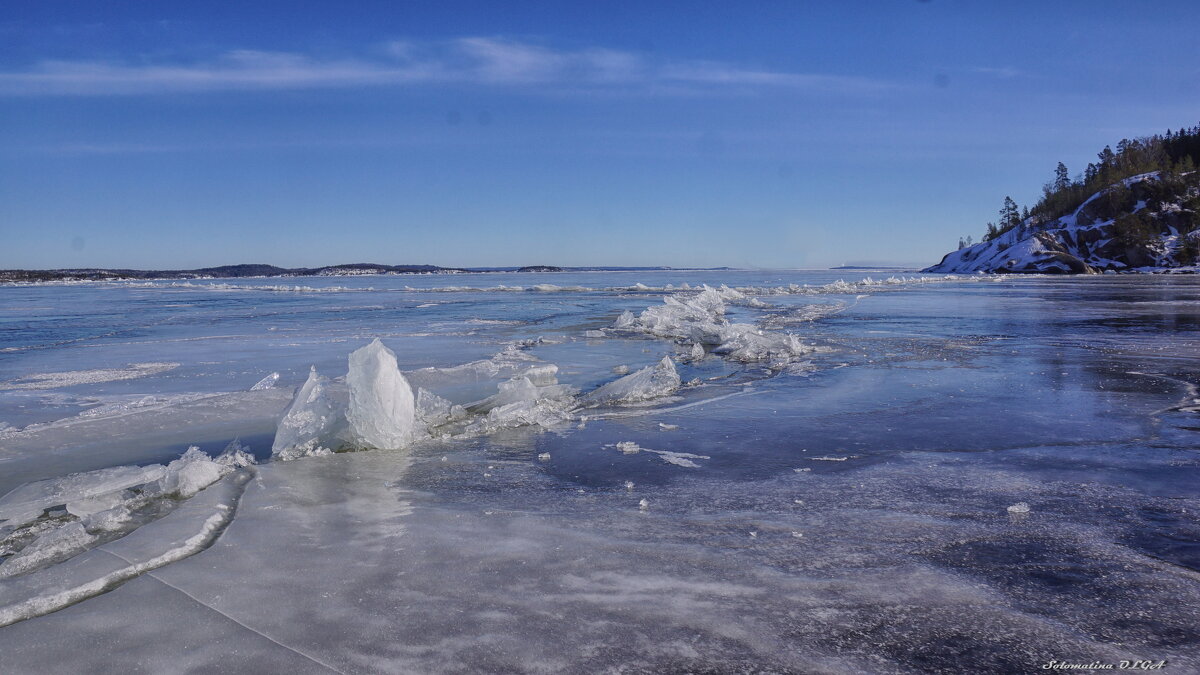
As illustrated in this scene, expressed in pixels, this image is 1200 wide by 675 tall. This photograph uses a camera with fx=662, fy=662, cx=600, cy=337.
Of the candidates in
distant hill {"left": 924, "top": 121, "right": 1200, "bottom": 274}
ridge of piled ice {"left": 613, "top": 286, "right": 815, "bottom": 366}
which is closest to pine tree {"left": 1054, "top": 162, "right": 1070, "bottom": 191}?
distant hill {"left": 924, "top": 121, "right": 1200, "bottom": 274}

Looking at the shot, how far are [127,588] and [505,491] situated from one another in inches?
69.3

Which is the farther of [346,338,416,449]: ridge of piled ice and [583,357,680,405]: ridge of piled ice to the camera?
[583,357,680,405]: ridge of piled ice

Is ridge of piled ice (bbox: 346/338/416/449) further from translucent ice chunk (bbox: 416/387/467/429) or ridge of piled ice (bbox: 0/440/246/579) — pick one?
ridge of piled ice (bbox: 0/440/246/579)

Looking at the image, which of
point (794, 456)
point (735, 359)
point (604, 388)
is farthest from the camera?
point (735, 359)

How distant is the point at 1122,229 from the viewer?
7738 cm

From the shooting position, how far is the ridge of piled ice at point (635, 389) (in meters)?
6.45

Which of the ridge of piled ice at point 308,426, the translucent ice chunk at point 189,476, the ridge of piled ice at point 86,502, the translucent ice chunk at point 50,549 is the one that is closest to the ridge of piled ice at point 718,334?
the ridge of piled ice at point 308,426

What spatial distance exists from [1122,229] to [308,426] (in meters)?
97.2

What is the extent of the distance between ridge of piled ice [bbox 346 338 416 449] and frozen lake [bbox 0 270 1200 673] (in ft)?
0.59

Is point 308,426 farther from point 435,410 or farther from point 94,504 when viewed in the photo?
point 94,504

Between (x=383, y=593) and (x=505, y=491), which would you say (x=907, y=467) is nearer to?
(x=505, y=491)

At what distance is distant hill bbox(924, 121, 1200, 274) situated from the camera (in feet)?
245

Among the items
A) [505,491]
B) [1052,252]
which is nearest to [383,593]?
[505,491]

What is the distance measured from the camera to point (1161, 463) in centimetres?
390
